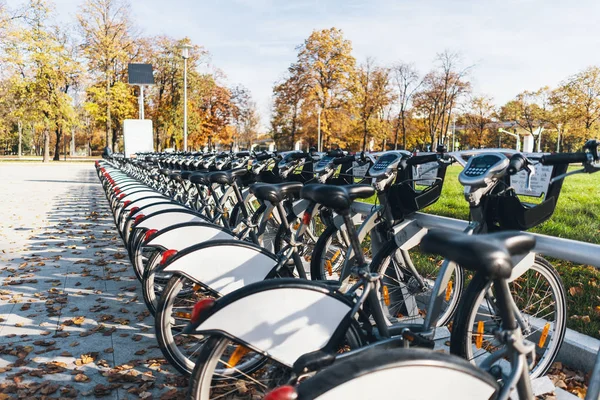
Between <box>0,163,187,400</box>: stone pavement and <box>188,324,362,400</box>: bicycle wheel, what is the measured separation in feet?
1.30

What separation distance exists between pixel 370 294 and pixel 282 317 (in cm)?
39

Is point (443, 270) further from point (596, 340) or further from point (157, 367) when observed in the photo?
point (157, 367)

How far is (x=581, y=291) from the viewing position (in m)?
4.12

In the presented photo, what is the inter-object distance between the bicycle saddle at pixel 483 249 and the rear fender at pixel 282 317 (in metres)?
0.79

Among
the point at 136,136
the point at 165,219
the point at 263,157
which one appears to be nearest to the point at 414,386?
the point at 165,219

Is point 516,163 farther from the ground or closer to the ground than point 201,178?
farther from the ground

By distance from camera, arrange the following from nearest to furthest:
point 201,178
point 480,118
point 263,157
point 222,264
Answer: point 222,264 → point 201,178 → point 263,157 → point 480,118

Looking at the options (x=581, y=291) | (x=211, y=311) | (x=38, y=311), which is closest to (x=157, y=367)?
(x=211, y=311)

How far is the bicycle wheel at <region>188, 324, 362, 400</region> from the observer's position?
2127 millimetres

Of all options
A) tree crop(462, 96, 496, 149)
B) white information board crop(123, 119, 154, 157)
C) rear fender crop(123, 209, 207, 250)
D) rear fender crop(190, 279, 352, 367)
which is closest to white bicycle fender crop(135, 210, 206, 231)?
rear fender crop(123, 209, 207, 250)

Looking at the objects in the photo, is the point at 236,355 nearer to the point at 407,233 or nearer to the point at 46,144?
the point at 407,233

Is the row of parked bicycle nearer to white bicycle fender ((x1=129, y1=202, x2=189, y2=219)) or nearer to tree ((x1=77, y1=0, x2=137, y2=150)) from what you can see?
white bicycle fender ((x1=129, y1=202, x2=189, y2=219))

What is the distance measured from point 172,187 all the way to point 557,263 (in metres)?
5.44

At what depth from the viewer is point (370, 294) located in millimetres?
2176
